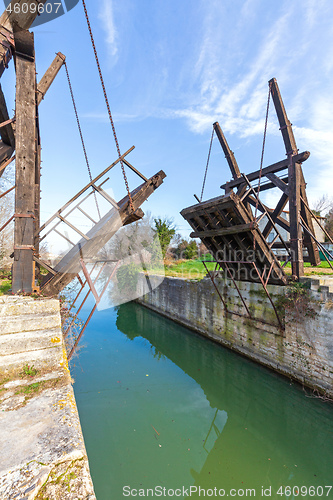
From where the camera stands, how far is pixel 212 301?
8.98 m

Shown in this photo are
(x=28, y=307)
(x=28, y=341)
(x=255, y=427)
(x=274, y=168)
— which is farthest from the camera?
(x=274, y=168)

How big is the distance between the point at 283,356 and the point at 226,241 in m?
3.53

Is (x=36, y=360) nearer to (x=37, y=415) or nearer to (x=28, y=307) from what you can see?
→ (x=37, y=415)

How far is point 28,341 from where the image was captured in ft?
7.01

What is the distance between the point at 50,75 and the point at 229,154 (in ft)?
18.1

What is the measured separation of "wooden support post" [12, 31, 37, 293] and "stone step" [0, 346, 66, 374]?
1.79m

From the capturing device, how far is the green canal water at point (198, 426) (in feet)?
11.6

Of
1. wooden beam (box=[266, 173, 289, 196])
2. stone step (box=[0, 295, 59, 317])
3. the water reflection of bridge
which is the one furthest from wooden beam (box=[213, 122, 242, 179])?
stone step (box=[0, 295, 59, 317])

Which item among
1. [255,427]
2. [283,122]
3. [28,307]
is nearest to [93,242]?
[28,307]

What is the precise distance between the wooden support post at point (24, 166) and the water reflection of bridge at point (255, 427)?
429 centimetres

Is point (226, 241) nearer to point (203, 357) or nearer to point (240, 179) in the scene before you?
point (240, 179)

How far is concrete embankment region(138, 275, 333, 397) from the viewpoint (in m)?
5.22
